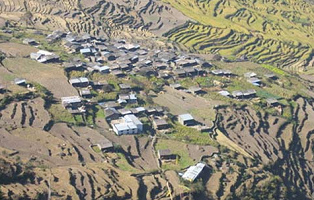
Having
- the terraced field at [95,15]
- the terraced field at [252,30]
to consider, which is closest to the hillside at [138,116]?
the terraced field at [95,15]

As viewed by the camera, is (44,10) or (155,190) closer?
(155,190)

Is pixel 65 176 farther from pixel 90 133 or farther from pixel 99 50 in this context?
pixel 99 50

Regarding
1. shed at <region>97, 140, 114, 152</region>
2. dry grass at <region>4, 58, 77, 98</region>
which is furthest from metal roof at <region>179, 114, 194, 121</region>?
dry grass at <region>4, 58, 77, 98</region>

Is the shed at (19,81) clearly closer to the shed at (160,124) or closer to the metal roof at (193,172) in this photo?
the shed at (160,124)

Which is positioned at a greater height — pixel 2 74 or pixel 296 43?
pixel 2 74

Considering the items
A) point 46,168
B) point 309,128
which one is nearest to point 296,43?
point 309,128

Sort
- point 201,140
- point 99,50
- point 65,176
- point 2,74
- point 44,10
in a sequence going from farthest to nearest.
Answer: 1. point 44,10
2. point 99,50
3. point 2,74
4. point 201,140
5. point 65,176

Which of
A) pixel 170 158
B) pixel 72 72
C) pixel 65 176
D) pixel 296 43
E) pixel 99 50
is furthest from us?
pixel 296 43

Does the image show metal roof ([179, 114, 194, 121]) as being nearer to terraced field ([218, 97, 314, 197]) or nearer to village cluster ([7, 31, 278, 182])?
village cluster ([7, 31, 278, 182])
